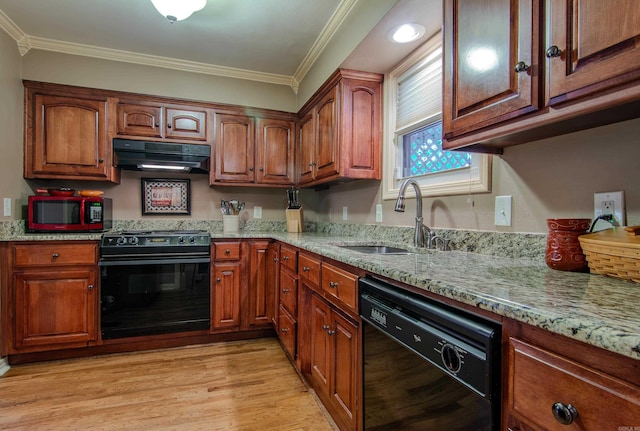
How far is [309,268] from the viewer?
6.20 ft

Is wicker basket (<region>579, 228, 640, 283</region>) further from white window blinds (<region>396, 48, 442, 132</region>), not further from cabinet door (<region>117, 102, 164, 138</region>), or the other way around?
cabinet door (<region>117, 102, 164, 138</region>)

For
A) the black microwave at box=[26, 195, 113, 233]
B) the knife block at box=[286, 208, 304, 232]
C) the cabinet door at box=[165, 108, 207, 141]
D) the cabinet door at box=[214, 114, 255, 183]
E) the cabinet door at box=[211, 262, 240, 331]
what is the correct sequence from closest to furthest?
the black microwave at box=[26, 195, 113, 233] < the cabinet door at box=[211, 262, 240, 331] < the cabinet door at box=[165, 108, 207, 141] < the cabinet door at box=[214, 114, 255, 183] < the knife block at box=[286, 208, 304, 232]

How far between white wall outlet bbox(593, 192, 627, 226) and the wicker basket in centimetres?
10

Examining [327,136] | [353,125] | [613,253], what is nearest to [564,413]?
[613,253]

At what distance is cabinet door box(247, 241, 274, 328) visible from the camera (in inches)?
109

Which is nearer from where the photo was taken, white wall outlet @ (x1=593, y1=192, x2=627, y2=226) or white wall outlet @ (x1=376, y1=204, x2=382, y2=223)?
white wall outlet @ (x1=593, y1=192, x2=627, y2=226)

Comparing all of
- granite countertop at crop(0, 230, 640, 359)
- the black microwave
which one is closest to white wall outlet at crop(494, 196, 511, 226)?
granite countertop at crop(0, 230, 640, 359)

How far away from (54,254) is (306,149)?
2.05 m

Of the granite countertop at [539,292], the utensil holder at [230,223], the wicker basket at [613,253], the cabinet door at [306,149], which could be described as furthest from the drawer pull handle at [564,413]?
the utensil holder at [230,223]

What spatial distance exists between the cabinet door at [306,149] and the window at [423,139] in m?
0.73

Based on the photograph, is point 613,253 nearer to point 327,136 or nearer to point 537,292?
point 537,292

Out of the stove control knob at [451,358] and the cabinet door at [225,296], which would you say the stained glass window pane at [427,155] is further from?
the cabinet door at [225,296]

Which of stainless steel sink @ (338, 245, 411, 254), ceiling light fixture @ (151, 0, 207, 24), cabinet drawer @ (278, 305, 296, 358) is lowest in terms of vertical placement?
cabinet drawer @ (278, 305, 296, 358)

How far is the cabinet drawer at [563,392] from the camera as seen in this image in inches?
19.5
